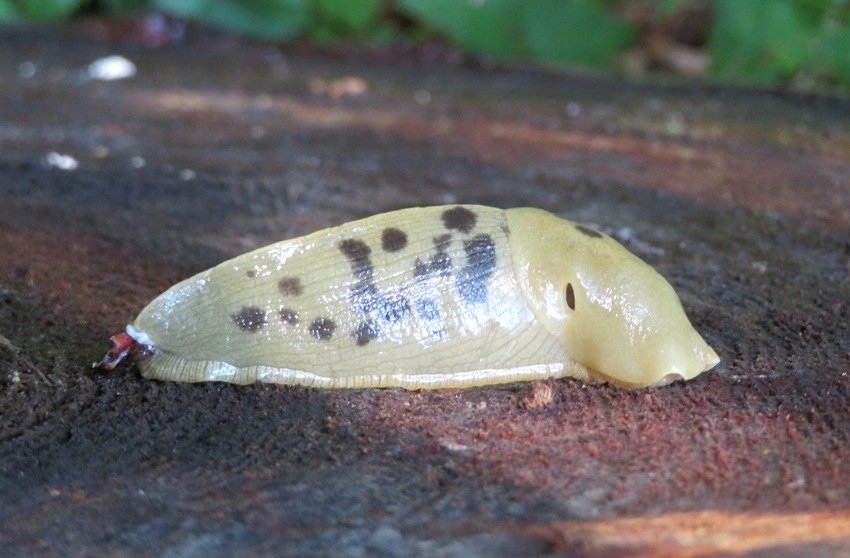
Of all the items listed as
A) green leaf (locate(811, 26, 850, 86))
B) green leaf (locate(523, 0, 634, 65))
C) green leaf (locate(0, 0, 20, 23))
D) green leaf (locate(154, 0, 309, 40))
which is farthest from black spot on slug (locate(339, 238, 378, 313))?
green leaf (locate(0, 0, 20, 23))

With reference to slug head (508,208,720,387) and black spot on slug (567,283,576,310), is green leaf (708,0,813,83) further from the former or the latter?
black spot on slug (567,283,576,310)

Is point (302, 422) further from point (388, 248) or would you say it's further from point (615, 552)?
point (615, 552)

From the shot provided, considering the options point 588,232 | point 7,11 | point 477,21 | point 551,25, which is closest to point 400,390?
point 588,232

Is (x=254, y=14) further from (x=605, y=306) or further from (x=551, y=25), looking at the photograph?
(x=605, y=306)

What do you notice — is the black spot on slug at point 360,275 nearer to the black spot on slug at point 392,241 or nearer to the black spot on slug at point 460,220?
the black spot on slug at point 392,241

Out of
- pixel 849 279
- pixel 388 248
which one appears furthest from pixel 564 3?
pixel 388 248

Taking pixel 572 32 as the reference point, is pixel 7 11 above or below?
below
